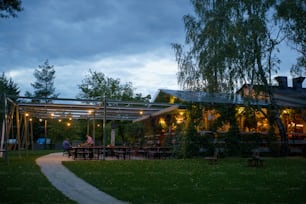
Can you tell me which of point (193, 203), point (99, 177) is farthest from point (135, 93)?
point (193, 203)

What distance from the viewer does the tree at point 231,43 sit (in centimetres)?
1574

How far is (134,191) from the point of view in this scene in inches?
306

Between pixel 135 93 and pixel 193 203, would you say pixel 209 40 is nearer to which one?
pixel 193 203

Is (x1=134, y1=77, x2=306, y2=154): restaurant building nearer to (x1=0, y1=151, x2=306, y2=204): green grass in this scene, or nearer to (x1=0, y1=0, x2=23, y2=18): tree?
Result: (x1=0, y1=151, x2=306, y2=204): green grass

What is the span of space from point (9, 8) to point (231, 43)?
34.1ft

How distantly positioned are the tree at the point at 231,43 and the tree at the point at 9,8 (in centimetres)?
992

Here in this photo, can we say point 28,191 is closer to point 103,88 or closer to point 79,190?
point 79,190

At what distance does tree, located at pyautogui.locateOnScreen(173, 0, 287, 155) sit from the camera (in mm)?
15742

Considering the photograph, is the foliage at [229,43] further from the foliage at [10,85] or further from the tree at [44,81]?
the tree at [44,81]

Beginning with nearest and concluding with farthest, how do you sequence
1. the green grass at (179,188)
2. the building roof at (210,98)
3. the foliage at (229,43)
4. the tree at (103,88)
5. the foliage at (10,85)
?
the green grass at (179,188)
the foliage at (229,43)
the building roof at (210,98)
the tree at (103,88)
the foliage at (10,85)

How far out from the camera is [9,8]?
25.2 feet

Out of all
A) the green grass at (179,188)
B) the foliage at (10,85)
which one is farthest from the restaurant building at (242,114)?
the foliage at (10,85)

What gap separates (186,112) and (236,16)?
6226 millimetres

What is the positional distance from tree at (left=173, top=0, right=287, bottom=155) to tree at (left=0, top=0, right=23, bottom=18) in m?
9.92
